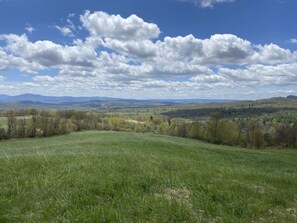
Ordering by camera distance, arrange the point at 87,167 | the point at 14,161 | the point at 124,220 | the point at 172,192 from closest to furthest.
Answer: the point at 124,220 → the point at 172,192 → the point at 87,167 → the point at 14,161

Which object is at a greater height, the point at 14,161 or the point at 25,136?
the point at 14,161

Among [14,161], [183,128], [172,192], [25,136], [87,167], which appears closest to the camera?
[172,192]

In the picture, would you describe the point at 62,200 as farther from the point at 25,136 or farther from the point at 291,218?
the point at 25,136

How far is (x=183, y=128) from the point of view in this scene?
120 metres

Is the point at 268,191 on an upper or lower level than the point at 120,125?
upper

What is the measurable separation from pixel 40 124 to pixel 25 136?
5861 mm

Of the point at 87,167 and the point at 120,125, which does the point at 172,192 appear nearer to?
the point at 87,167

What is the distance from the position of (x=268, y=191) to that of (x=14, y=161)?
340 inches

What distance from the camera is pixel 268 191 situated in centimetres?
876

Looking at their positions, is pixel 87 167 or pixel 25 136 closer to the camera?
pixel 87 167

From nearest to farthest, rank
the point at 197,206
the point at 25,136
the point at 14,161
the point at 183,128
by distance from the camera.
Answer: the point at 197,206, the point at 14,161, the point at 25,136, the point at 183,128

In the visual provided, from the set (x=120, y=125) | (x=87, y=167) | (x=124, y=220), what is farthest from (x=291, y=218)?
(x=120, y=125)

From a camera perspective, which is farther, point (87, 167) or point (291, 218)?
point (87, 167)

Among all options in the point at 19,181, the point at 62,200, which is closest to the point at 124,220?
the point at 62,200
